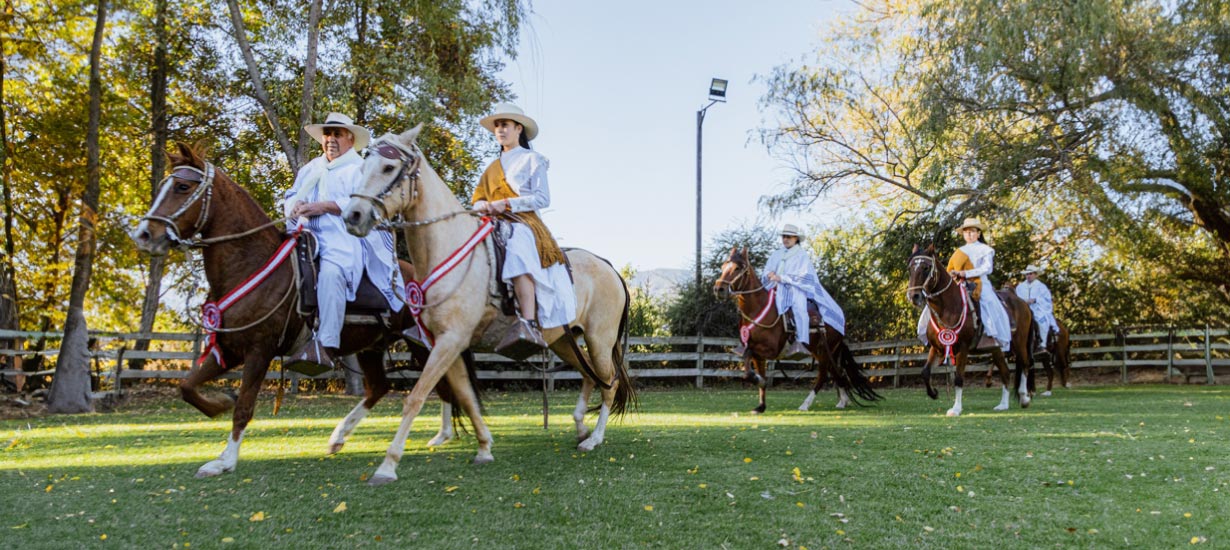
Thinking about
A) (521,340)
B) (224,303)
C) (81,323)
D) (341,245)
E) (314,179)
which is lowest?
(521,340)

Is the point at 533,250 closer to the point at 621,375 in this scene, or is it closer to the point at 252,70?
the point at 621,375

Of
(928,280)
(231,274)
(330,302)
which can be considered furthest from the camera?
(928,280)

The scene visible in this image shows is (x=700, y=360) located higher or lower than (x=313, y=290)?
lower

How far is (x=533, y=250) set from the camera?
19.8 feet

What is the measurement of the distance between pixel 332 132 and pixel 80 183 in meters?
14.1

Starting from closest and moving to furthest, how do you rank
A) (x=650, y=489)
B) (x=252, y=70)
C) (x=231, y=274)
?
(x=650, y=489) < (x=231, y=274) < (x=252, y=70)

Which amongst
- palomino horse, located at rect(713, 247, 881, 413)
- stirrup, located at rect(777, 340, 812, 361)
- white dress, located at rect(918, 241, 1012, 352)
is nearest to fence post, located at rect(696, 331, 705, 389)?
palomino horse, located at rect(713, 247, 881, 413)

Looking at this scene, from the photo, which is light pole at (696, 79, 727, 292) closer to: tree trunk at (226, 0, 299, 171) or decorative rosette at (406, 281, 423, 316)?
tree trunk at (226, 0, 299, 171)

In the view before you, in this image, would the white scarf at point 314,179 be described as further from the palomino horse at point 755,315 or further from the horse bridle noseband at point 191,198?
the palomino horse at point 755,315

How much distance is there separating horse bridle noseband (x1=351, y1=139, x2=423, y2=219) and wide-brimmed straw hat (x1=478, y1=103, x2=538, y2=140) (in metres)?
0.92

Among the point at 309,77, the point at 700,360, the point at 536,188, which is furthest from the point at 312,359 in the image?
the point at 700,360

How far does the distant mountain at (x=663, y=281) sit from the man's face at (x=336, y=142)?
1468 cm

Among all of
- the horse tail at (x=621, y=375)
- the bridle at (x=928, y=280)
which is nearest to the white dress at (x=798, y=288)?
Answer: the bridle at (x=928, y=280)

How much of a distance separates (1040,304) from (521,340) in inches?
525
